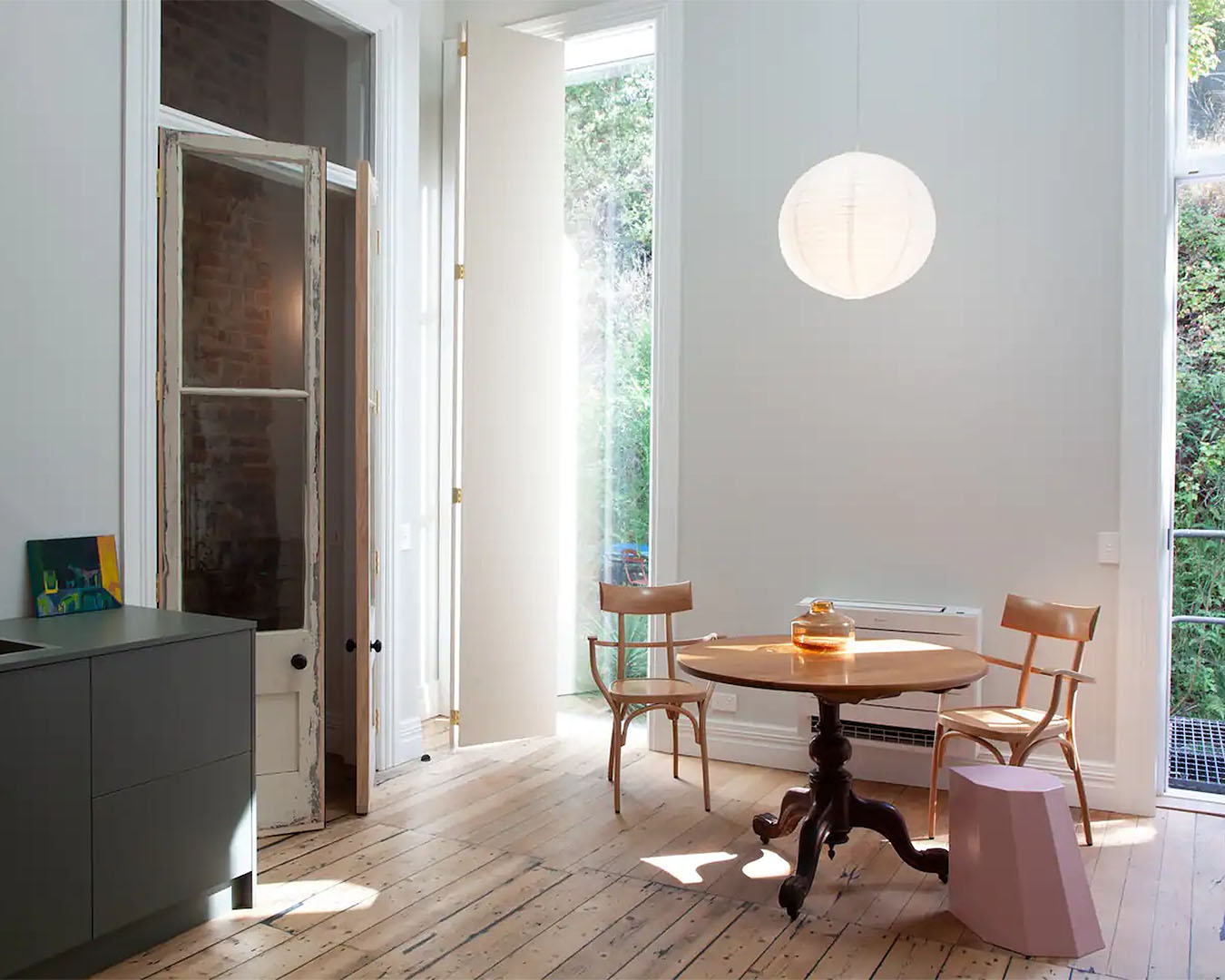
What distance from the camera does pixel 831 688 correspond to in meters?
2.99

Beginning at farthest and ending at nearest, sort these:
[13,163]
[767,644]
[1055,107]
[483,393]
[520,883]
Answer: [483,393], [1055,107], [767,644], [520,883], [13,163]

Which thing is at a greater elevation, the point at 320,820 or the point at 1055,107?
the point at 1055,107

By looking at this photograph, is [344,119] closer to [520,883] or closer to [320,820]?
[320,820]

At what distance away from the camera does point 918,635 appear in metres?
4.24

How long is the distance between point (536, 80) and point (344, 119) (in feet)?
3.32

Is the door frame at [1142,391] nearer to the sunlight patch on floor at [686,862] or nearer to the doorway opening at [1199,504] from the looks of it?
the doorway opening at [1199,504]

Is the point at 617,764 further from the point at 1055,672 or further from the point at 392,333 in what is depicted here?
the point at 392,333

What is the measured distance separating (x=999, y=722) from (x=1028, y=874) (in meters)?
0.84

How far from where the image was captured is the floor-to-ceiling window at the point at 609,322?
17.9 ft

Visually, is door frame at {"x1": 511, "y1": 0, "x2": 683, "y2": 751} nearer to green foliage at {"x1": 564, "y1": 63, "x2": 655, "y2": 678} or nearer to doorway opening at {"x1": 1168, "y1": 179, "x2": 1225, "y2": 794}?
green foliage at {"x1": 564, "y1": 63, "x2": 655, "y2": 678}

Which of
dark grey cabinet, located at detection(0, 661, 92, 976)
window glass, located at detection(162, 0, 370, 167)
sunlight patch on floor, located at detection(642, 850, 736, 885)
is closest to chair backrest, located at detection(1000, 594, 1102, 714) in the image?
sunlight patch on floor, located at detection(642, 850, 736, 885)

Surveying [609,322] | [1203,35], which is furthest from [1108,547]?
[609,322]

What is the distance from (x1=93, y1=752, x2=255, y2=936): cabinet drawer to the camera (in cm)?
272

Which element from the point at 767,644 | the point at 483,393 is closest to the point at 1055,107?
the point at 767,644
